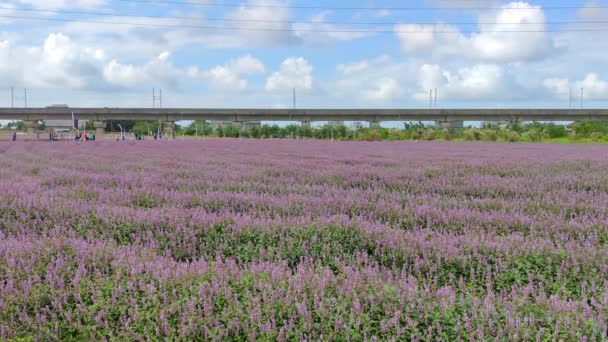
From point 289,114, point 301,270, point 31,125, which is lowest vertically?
point 301,270

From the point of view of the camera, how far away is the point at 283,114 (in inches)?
3465

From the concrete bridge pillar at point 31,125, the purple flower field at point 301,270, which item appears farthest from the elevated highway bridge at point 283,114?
the purple flower field at point 301,270

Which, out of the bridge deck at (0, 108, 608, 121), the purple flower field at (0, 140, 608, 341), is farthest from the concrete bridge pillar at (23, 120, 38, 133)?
the purple flower field at (0, 140, 608, 341)

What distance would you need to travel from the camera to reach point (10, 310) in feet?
8.12

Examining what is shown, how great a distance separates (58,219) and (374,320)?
3.82 metres

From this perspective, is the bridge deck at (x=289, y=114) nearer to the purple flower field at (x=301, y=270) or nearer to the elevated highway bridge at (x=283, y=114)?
the elevated highway bridge at (x=283, y=114)

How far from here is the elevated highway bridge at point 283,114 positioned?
8256 cm

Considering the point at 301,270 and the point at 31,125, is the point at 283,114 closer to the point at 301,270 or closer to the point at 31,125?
the point at 31,125

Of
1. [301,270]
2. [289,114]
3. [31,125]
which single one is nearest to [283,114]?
[289,114]

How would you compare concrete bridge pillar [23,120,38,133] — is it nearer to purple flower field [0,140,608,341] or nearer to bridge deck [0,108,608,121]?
bridge deck [0,108,608,121]

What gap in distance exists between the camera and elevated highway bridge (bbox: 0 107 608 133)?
271ft

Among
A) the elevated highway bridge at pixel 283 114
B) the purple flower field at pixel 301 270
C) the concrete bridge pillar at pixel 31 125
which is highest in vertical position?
the elevated highway bridge at pixel 283 114

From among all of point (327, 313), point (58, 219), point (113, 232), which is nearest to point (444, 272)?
point (327, 313)

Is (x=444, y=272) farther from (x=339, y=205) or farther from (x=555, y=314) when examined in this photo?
(x=339, y=205)
